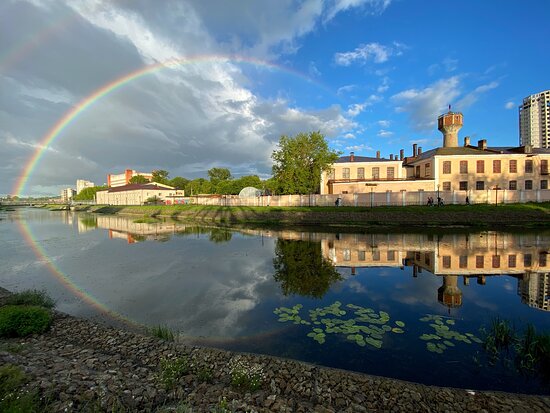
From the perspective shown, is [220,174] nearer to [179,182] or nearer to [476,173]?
[179,182]

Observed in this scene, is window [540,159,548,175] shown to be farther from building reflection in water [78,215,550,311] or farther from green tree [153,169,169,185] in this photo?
green tree [153,169,169,185]

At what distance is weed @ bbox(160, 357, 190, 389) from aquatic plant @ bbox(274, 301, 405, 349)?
12.3 feet

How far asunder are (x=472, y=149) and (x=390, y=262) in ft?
139

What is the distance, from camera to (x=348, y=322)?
30.2 ft

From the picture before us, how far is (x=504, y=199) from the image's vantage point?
125 ft

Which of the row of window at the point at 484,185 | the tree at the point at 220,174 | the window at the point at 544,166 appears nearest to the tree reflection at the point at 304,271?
the row of window at the point at 484,185

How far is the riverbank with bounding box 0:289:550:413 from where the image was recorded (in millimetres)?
4766

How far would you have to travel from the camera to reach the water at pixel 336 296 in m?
7.19

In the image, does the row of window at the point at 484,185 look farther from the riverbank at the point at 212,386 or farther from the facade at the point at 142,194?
the facade at the point at 142,194

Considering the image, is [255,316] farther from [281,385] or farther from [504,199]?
[504,199]

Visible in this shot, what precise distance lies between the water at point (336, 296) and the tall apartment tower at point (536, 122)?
418ft

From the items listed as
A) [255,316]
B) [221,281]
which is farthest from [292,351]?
[221,281]

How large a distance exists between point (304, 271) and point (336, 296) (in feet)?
14.0

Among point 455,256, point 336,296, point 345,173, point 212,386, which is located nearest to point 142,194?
point 345,173
